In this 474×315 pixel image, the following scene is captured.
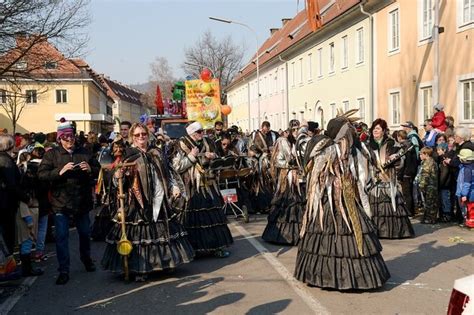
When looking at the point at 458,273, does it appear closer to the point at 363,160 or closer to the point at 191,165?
the point at 363,160

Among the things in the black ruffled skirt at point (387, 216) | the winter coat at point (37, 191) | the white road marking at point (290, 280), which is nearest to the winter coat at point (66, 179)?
the winter coat at point (37, 191)

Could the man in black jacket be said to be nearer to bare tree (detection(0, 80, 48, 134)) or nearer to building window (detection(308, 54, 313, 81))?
bare tree (detection(0, 80, 48, 134))

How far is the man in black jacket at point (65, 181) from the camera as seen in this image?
6988 mm

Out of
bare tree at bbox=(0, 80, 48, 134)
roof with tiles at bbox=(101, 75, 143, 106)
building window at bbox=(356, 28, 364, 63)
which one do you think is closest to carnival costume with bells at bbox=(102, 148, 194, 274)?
bare tree at bbox=(0, 80, 48, 134)

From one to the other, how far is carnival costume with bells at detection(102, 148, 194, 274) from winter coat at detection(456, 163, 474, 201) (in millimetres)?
5988

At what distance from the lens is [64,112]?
190ft

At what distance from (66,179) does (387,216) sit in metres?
5.50

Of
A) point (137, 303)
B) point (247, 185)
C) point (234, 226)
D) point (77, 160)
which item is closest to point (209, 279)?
point (137, 303)

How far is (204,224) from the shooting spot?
8.04m

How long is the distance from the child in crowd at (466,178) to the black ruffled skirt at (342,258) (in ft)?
15.9

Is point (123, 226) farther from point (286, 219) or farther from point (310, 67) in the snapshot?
point (310, 67)

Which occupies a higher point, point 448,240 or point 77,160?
point 77,160

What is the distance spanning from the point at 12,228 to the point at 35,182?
1.20m

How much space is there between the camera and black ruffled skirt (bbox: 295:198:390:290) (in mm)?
6023
